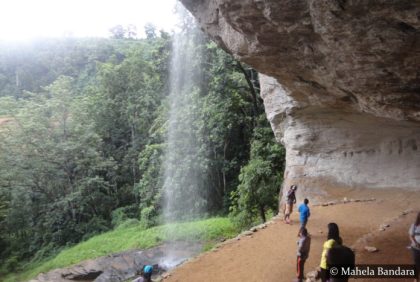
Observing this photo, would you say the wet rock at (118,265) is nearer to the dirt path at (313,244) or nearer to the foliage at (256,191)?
the foliage at (256,191)

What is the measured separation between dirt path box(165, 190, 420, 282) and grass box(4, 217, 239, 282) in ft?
21.6

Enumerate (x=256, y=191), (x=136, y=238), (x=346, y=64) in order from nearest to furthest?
(x=346, y=64), (x=256, y=191), (x=136, y=238)

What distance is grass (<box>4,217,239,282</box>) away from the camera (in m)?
16.8

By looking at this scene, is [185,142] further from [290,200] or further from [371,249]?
[371,249]

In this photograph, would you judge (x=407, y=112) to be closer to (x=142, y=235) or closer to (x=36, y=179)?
(x=142, y=235)

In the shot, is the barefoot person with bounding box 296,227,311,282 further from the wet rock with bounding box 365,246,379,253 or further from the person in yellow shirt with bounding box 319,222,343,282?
the wet rock with bounding box 365,246,379,253

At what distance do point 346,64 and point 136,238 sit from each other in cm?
1502

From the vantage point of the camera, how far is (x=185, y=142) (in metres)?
19.9

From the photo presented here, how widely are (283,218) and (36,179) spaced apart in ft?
61.0

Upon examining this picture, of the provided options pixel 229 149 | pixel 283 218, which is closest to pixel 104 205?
pixel 229 149

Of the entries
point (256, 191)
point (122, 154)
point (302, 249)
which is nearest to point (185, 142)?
point (256, 191)

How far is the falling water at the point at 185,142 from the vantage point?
1970 centimetres

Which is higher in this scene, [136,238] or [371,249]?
[371,249]

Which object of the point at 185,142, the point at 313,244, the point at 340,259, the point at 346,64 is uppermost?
the point at 346,64
